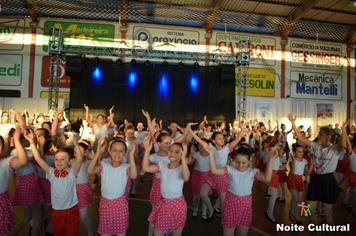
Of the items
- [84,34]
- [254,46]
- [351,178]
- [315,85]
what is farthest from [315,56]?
[84,34]

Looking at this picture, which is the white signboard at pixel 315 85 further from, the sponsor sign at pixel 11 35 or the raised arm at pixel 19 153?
the sponsor sign at pixel 11 35

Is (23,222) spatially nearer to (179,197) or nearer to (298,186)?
(179,197)

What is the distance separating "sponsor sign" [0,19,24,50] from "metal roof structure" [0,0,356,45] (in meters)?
0.39

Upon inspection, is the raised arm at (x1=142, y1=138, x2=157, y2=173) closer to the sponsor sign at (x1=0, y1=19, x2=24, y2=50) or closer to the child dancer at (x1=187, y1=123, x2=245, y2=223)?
the child dancer at (x1=187, y1=123, x2=245, y2=223)

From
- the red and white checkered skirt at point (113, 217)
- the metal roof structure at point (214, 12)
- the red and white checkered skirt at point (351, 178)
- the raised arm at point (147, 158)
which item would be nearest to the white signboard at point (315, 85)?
the metal roof structure at point (214, 12)

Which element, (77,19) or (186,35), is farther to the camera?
(186,35)

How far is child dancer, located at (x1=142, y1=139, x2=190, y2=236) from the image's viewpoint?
225 centimetres

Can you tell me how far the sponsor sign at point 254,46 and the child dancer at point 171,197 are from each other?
31.5 ft

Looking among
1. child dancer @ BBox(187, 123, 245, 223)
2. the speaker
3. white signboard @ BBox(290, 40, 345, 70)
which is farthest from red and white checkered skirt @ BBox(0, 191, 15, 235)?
white signboard @ BBox(290, 40, 345, 70)

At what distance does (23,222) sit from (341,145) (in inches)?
151

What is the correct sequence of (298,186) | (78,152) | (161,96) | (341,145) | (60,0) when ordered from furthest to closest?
(161,96) → (60,0) → (298,186) → (341,145) → (78,152)

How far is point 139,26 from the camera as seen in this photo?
10.7 metres

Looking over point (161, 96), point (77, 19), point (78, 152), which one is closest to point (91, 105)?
point (161, 96)

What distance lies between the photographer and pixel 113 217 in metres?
2.22
